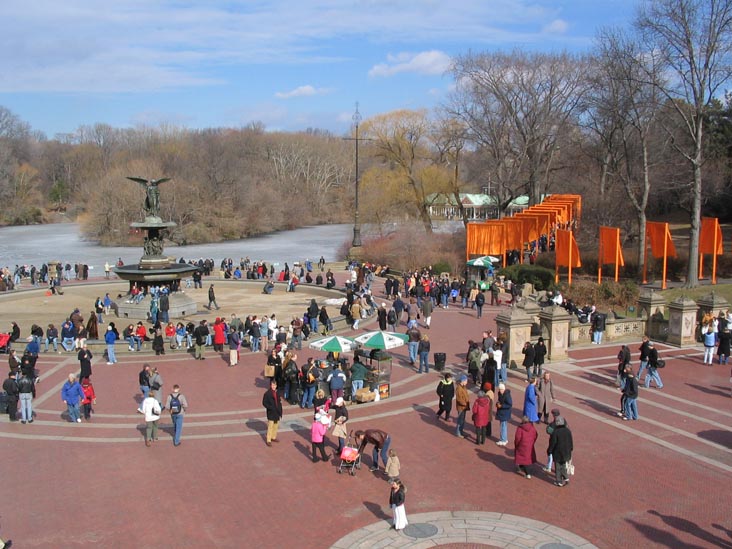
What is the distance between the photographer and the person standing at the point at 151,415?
46.6ft

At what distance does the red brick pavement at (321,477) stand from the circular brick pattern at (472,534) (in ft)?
0.85

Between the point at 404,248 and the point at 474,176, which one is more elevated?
the point at 474,176

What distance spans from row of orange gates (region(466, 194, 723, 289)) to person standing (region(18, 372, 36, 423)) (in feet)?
83.5

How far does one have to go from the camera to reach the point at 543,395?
1545 cm

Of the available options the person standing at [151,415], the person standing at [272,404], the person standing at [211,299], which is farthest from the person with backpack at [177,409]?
the person standing at [211,299]

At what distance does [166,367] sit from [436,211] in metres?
59.4

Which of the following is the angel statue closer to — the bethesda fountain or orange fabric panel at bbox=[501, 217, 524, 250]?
the bethesda fountain

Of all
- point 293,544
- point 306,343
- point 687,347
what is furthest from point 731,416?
point 306,343

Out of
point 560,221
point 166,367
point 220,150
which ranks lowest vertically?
point 166,367

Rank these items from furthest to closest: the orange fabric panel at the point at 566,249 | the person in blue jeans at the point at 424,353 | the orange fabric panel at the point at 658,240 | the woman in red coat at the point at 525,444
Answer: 1. the orange fabric panel at the point at 566,249
2. the orange fabric panel at the point at 658,240
3. the person in blue jeans at the point at 424,353
4. the woman in red coat at the point at 525,444

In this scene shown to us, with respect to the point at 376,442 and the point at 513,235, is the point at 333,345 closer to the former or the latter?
the point at 376,442

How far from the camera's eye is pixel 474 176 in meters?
63.1

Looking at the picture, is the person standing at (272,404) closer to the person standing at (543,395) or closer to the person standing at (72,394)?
the person standing at (72,394)

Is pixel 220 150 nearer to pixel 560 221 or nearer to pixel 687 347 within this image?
pixel 560 221
